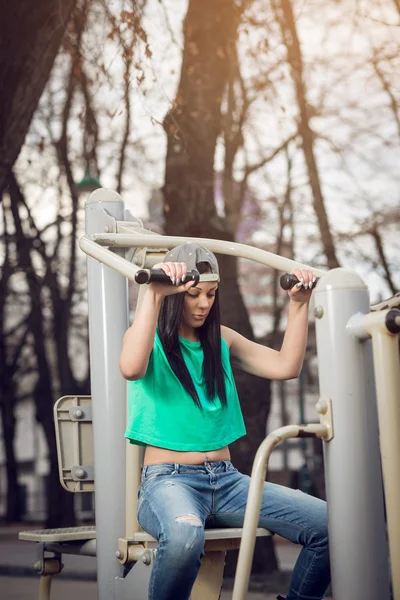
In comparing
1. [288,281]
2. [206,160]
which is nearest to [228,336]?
[288,281]

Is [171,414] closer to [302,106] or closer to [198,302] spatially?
[198,302]

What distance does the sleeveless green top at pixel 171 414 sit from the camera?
9.70 feet

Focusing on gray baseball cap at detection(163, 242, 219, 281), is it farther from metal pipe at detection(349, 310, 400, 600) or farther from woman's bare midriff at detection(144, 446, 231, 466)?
metal pipe at detection(349, 310, 400, 600)

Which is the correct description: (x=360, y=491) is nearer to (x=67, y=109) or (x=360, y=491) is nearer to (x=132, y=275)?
(x=132, y=275)

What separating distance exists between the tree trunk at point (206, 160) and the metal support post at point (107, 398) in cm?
394

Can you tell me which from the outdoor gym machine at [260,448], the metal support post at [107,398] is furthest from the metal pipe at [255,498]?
the metal support post at [107,398]

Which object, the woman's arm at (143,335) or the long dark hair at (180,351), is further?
the long dark hair at (180,351)

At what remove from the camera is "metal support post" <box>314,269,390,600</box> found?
6.96ft

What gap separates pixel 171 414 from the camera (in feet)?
9.74

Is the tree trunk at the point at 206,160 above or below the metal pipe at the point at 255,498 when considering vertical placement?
above

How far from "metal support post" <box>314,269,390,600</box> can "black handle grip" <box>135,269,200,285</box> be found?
37cm

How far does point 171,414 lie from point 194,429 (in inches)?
3.4

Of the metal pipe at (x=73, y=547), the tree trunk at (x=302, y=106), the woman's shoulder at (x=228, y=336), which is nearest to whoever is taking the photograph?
the woman's shoulder at (x=228, y=336)

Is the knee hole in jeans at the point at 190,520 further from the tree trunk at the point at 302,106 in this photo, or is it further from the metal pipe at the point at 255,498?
the tree trunk at the point at 302,106
